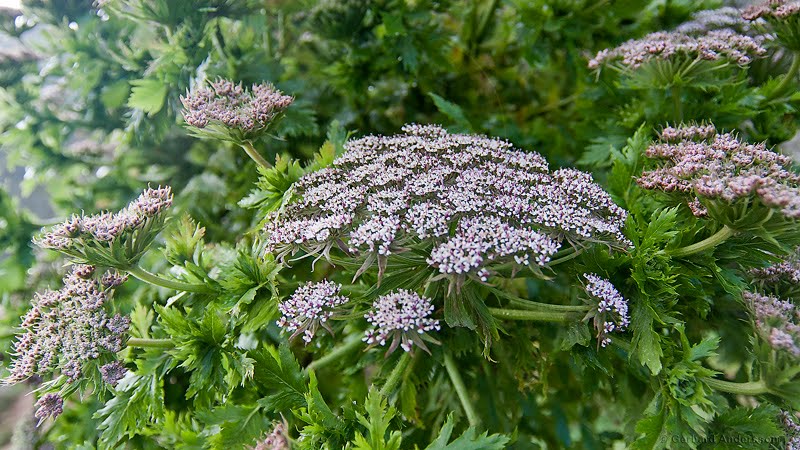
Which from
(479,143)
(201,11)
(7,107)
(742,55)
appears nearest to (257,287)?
(479,143)

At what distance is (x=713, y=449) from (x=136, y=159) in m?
1.75

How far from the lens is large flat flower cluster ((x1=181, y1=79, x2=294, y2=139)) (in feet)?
3.19

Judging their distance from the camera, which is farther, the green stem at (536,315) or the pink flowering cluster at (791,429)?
the green stem at (536,315)

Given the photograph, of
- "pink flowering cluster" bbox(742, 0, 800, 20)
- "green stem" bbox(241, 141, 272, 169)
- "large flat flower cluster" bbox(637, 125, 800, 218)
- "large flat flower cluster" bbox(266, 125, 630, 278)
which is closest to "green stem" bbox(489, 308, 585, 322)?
"large flat flower cluster" bbox(266, 125, 630, 278)

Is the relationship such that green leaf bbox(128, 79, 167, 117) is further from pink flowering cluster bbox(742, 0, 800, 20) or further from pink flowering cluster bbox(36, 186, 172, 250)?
pink flowering cluster bbox(742, 0, 800, 20)

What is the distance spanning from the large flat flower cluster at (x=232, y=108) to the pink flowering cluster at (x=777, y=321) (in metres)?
0.86

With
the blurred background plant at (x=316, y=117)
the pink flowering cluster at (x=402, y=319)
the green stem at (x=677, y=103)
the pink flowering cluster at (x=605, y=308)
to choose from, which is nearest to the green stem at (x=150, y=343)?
the blurred background plant at (x=316, y=117)

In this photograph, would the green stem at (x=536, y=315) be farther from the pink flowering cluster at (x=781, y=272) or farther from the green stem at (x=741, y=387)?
the pink flowering cluster at (x=781, y=272)

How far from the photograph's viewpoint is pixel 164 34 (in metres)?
1.45

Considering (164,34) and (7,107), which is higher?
(164,34)

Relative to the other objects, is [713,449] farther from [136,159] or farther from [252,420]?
[136,159]

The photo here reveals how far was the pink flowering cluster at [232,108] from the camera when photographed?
97cm

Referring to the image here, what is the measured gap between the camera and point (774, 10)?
44.1 inches

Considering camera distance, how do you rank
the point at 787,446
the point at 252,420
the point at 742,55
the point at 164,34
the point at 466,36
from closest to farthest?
1. the point at 787,446
2. the point at 252,420
3. the point at 742,55
4. the point at 164,34
5. the point at 466,36
